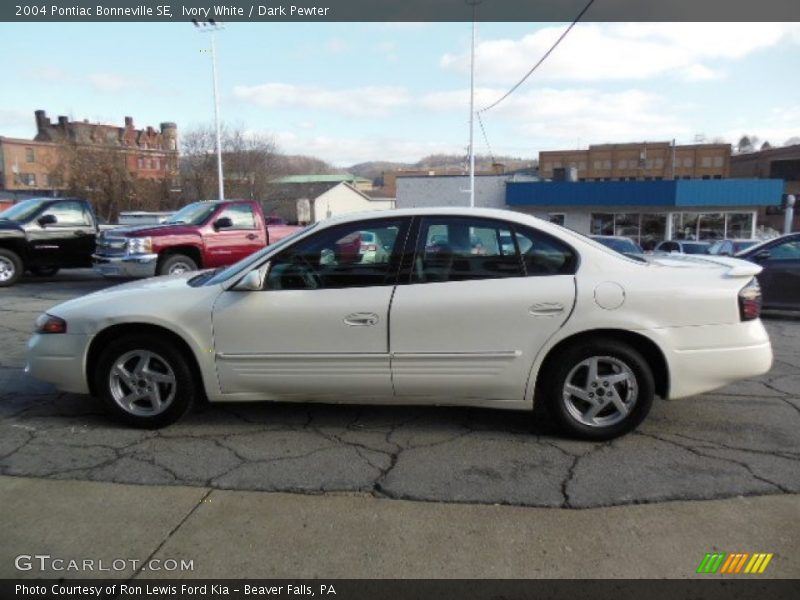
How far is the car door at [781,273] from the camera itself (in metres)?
8.57

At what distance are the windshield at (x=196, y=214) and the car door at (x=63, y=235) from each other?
7.53ft

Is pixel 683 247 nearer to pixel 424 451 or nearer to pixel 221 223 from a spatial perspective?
pixel 221 223

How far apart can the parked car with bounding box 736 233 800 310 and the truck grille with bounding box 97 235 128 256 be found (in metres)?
10.3

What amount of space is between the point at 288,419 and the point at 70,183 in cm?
4259

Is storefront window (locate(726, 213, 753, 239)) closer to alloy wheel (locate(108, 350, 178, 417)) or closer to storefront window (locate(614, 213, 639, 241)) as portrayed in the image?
storefront window (locate(614, 213, 639, 241))

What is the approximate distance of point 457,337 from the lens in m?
3.70

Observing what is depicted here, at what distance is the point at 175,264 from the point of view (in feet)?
33.2

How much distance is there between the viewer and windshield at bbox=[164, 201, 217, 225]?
34.7ft

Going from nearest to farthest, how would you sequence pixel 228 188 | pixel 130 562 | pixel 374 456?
pixel 130 562 < pixel 374 456 < pixel 228 188

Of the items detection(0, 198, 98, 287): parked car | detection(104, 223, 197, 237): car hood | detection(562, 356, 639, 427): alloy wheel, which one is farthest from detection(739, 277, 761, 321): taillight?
detection(0, 198, 98, 287): parked car

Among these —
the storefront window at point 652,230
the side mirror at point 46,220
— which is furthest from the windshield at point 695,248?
the side mirror at point 46,220

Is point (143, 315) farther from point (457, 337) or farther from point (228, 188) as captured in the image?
point (228, 188)
